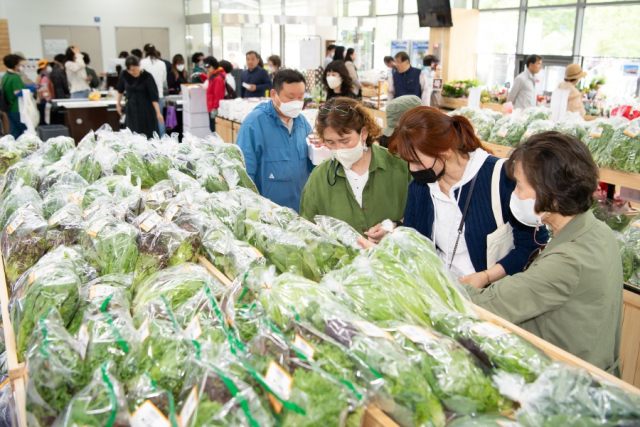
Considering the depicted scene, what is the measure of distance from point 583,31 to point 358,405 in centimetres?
1083

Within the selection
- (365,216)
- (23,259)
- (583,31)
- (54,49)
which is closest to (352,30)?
(583,31)

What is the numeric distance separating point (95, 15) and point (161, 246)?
1683 cm

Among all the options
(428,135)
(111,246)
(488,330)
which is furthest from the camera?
(428,135)

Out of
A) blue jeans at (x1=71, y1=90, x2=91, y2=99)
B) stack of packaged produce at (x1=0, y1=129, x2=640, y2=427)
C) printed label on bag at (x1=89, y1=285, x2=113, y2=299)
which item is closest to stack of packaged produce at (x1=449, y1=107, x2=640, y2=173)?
stack of packaged produce at (x1=0, y1=129, x2=640, y2=427)

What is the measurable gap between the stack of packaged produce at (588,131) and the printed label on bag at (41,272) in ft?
6.53

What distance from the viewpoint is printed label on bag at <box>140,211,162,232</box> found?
1.95 metres

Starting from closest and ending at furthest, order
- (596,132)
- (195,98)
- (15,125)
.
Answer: (596,132), (195,98), (15,125)

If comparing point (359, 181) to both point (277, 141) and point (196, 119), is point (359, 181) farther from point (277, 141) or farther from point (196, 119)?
point (196, 119)

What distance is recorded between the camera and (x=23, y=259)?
1927 millimetres

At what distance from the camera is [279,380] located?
1012mm

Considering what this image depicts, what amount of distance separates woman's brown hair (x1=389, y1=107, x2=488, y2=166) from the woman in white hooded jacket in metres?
10.3

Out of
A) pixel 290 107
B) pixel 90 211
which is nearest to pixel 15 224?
pixel 90 211

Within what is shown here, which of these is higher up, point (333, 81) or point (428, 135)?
point (333, 81)

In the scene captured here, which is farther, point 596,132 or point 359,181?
point 596,132
